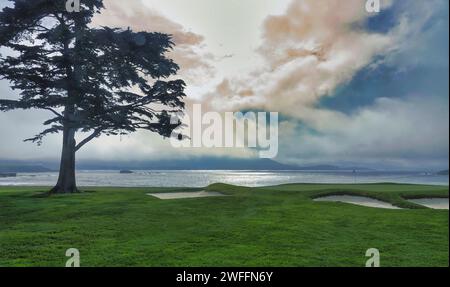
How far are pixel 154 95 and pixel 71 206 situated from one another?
6.51 m

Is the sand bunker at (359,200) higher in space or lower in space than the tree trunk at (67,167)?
lower

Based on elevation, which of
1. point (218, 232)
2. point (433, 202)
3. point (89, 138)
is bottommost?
point (218, 232)

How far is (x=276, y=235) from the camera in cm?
780

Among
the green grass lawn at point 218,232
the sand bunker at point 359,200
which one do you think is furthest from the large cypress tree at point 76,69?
the sand bunker at point 359,200

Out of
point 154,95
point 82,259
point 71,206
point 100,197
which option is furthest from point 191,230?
point 154,95

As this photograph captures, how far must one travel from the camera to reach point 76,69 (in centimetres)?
1447

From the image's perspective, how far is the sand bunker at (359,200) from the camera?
12242 millimetres

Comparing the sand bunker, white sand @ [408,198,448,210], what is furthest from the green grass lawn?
the sand bunker

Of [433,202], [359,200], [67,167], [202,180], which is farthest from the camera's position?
[202,180]

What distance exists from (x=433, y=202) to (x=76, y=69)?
14.9 meters

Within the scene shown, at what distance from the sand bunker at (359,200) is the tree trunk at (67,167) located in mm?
10296

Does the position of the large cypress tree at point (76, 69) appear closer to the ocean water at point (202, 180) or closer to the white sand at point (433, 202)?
the ocean water at point (202, 180)

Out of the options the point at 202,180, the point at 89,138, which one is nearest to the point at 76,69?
the point at 89,138

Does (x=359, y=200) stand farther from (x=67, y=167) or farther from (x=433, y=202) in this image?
(x=67, y=167)
